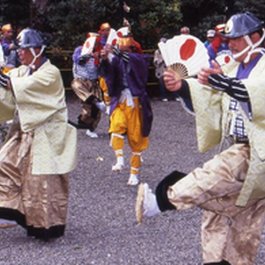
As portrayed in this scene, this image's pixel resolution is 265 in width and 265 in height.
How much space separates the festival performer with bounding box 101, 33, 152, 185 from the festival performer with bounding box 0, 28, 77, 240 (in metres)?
2.28

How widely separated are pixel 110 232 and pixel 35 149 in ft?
3.27

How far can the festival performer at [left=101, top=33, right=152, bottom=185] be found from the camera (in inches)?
342

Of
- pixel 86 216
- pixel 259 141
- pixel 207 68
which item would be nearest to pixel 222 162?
pixel 259 141

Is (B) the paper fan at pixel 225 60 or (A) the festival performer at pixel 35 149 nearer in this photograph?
(B) the paper fan at pixel 225 60

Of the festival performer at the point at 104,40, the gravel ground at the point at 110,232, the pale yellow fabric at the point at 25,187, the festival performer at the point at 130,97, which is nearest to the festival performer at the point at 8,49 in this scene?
the festival performer at the point at 104,40

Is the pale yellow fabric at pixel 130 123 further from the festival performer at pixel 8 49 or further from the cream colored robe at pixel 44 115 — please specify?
the festival performer at pixel 8 49

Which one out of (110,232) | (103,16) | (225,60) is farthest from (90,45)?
(103,16)

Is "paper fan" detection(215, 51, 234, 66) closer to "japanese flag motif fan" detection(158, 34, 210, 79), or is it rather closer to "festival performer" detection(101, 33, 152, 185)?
"japanese flag motif fan" detection(158, 34, 210, 79)

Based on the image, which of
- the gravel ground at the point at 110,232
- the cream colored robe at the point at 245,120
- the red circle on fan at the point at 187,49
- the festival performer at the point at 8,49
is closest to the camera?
the cream colored robe at the point at 245,120

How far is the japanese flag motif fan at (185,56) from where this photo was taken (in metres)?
4.85

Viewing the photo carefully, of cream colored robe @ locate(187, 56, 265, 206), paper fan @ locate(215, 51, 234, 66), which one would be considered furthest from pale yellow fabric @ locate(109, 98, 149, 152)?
cream colored robe @ locate(187, 56, 265, 206)

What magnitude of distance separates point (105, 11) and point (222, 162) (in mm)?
13875

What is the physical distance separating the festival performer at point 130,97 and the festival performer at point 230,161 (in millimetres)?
3576

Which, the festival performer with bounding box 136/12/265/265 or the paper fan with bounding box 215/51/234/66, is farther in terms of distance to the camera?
the paper fan with bounding box 215/51/234/66
